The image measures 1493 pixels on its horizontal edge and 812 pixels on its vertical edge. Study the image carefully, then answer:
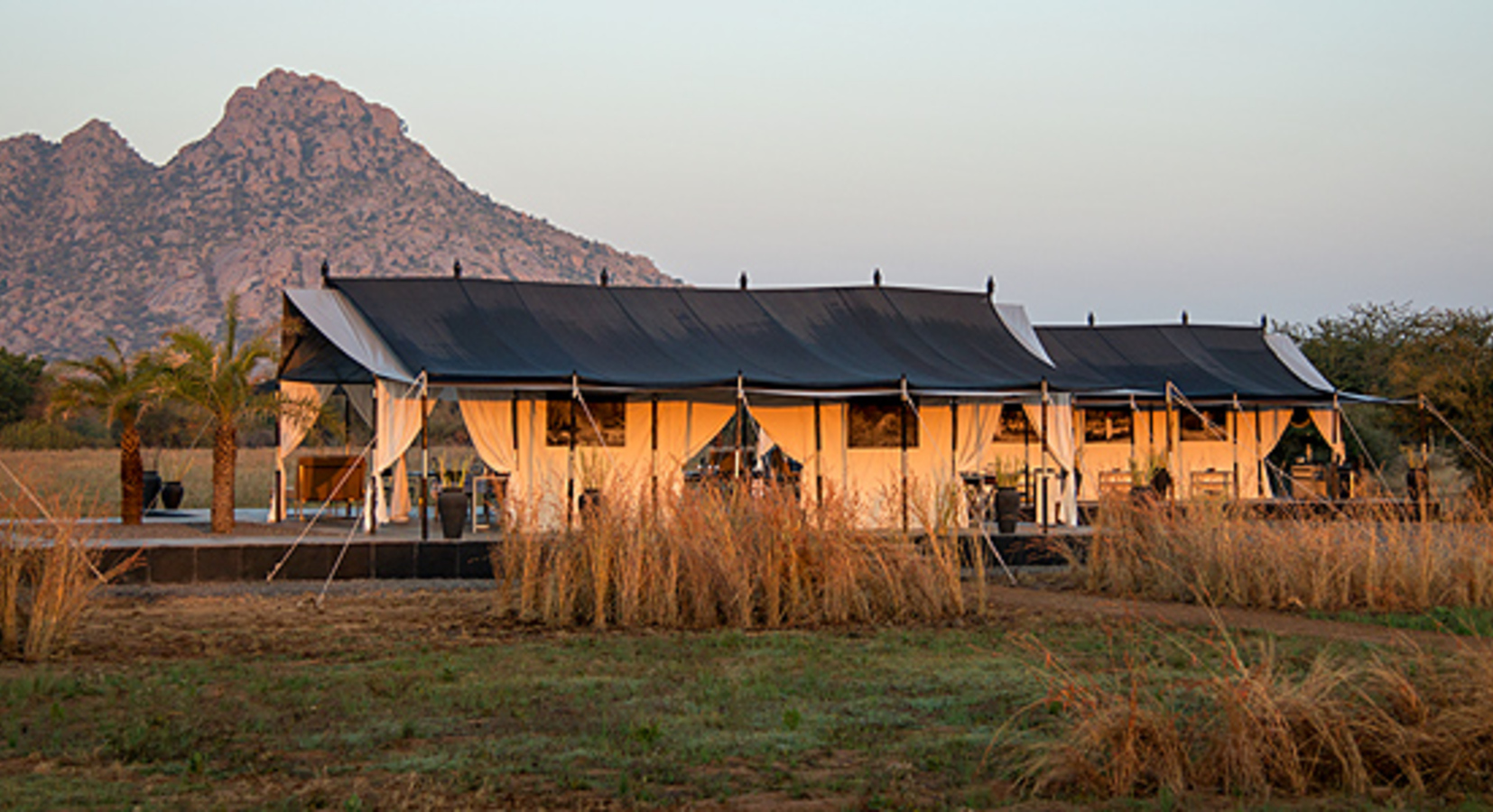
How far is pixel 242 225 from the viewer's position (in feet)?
282

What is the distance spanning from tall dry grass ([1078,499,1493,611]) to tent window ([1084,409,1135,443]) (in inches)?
381

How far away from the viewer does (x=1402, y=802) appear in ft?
14.8

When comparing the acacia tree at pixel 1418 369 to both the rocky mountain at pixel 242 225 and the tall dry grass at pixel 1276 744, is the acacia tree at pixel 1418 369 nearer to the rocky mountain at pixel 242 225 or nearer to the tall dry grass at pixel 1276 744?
the tall dry grass at pixel 1276 744

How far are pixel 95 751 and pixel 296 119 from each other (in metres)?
101

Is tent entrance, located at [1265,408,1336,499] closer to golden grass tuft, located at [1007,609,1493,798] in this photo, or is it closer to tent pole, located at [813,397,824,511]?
tent pole, located at [813,397,824,511]

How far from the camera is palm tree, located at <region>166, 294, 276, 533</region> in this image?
47.3ft

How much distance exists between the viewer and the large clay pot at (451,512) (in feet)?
42.4

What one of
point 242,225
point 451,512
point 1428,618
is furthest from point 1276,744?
point 242,225

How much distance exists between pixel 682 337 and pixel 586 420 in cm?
151

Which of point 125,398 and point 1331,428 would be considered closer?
point 125,398

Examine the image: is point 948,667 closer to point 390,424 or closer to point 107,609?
point 107,609

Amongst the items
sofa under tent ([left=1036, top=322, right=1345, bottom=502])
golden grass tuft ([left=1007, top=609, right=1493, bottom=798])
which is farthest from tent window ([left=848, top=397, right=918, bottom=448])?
golden grass tuft ([left=1007, top=609, right=1493, bottom=798])

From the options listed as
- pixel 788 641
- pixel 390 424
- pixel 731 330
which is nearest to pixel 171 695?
pixel 788 641

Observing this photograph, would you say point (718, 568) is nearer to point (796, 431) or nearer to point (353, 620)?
point (353, 620)
